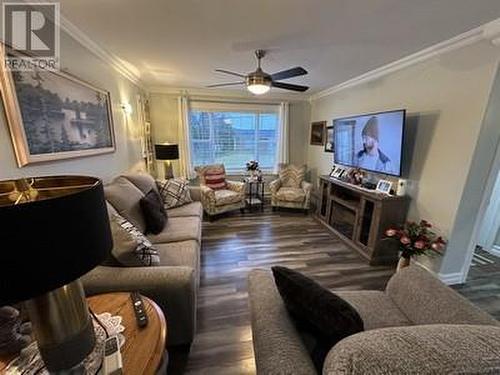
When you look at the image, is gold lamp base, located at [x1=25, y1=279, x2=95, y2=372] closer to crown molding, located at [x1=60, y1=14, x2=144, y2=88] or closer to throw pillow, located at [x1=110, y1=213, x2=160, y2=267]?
throw pillow, located at [x1=110, y1=213, x2=160, y2=267]

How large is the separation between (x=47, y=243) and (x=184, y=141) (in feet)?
14.6

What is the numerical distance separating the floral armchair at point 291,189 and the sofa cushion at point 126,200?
2621 mm

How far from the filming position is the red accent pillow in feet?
14.5

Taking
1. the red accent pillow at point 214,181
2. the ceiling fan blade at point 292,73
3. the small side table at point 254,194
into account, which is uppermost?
the ceiling fan blade at point 292,73

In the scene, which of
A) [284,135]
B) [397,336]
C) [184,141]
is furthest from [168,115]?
[397,336]

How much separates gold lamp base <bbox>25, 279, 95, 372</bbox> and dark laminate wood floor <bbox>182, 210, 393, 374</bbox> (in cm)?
105

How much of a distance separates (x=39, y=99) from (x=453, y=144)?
135 inches

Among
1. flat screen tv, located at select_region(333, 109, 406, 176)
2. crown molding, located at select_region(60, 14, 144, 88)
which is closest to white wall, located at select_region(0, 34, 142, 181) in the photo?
crown molding, located at select_region(60, 14, 144, 88)

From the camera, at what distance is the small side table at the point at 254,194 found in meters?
4.76

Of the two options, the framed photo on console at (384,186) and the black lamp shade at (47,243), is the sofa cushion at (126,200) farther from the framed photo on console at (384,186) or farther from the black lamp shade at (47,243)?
the framed photo on console at (384,186)

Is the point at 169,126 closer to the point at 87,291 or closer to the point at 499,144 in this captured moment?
the point at 87,291

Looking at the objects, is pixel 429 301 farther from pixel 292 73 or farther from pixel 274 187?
pixel 274 187

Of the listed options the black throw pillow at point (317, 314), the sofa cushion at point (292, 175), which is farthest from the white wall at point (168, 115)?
the black throw pillow at point (317, 314)

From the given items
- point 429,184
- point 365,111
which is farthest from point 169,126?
point 429,184
